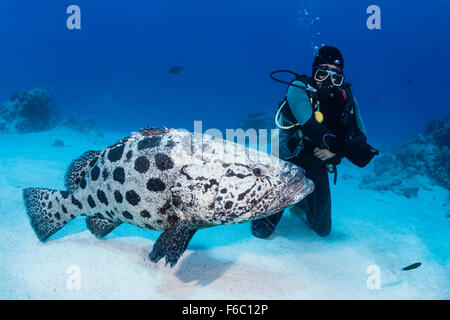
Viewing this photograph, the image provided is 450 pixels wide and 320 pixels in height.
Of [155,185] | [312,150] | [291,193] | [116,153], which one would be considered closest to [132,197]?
[155,185]

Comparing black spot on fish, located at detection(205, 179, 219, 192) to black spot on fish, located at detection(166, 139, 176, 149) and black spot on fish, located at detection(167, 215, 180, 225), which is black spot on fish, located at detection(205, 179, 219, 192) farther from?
black spot on fish, located at detection(166, 139, 176, 149)

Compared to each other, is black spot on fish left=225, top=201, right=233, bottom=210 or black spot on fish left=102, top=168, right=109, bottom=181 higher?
black spot on fish left=102, top=168, right=109, bottom=181

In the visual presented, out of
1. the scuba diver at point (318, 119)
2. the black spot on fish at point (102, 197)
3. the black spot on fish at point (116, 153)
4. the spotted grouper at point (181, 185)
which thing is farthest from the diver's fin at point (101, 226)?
the scuba diver at point (318, 119)

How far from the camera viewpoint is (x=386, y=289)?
3.56m

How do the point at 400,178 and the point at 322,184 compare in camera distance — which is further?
the point at 400,178

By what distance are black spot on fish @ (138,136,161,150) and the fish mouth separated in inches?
60.4

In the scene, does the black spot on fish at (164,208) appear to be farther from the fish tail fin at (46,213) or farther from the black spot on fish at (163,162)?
the fish tail fin at (46,213)

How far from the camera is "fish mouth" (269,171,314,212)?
278 cm

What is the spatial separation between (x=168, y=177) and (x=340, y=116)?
3.46m

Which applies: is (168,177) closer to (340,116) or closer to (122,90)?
(340,116)

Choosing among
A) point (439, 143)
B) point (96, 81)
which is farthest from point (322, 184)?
point (96, 81)

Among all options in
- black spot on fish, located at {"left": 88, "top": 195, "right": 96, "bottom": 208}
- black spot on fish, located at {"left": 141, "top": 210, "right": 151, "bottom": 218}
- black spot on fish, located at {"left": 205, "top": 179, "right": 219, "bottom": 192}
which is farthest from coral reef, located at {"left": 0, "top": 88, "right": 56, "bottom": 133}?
black spot on fish, located at {"left": 205, "top": 179, "right": 219, "bottom": 192}

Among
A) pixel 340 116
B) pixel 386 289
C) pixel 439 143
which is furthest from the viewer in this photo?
pixel 439 143
